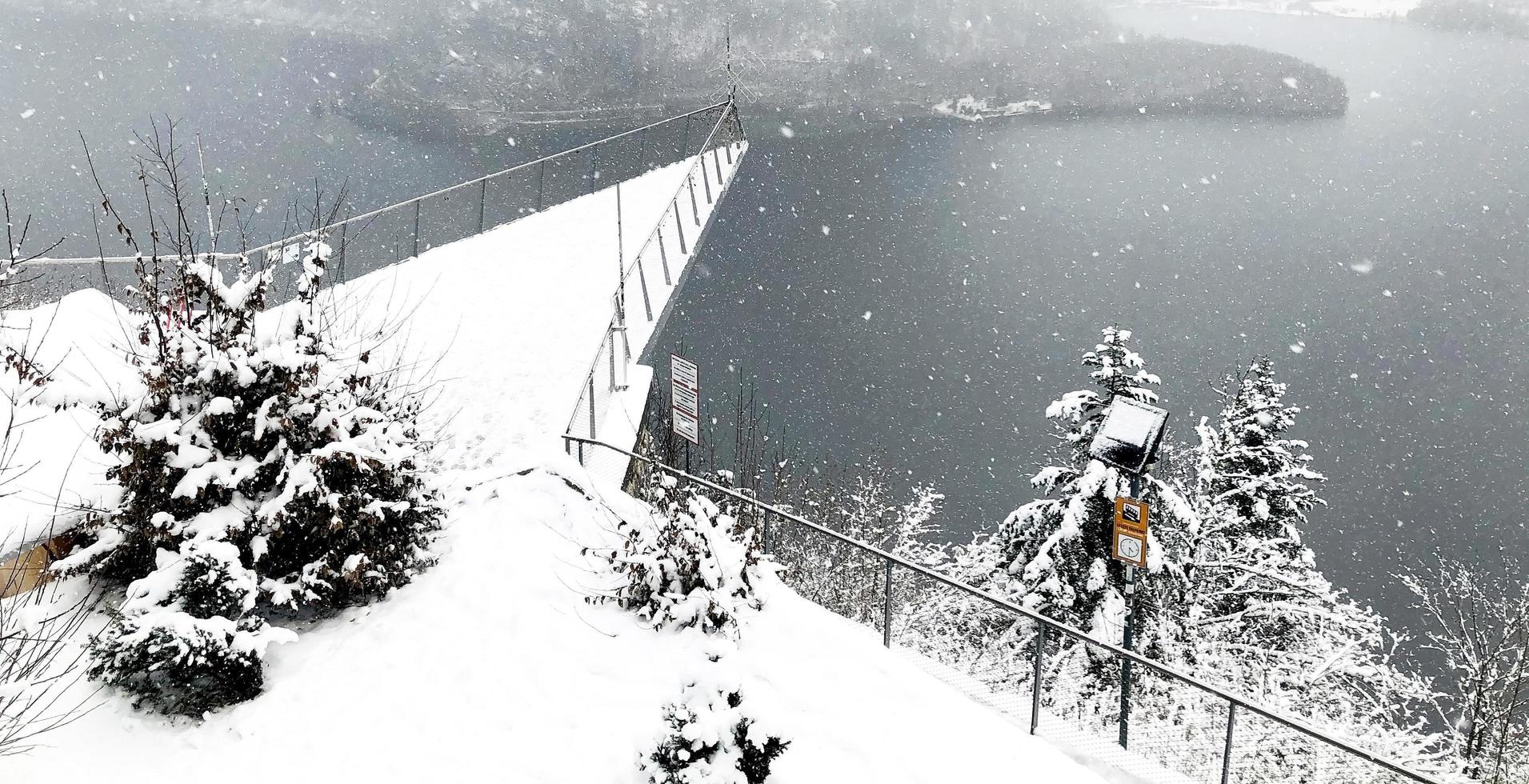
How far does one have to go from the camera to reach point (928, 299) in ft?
236

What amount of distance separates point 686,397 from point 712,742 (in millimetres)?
5074

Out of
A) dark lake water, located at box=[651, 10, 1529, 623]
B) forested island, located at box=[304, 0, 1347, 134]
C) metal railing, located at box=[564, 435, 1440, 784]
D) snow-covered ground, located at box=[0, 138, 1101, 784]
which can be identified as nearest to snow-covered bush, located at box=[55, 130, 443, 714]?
snow-covered ground, located at box=[0, 138, 1101, 784]

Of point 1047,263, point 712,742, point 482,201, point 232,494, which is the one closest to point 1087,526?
point 482,201

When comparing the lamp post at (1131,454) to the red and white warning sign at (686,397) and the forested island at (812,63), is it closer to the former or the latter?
the red and white warning sign at (686,397)

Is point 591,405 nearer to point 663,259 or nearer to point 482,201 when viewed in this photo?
point 663,259

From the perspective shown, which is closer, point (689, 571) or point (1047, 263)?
point (689, 571)

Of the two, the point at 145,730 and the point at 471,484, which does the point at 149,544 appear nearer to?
the point at 145,730

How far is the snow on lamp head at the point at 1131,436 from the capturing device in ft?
27.5

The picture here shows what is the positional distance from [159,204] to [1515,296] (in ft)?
342

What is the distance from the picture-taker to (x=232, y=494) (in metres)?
6.43

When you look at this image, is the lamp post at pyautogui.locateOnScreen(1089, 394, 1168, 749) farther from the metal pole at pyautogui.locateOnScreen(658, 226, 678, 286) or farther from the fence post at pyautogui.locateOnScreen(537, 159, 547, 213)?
the fence post at pyautogui.locateOnScreen(537, 159, 547, 213)

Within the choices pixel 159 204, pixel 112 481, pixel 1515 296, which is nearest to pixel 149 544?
pixel 112 481

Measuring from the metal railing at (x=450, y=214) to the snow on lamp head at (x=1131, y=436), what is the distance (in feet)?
25.2

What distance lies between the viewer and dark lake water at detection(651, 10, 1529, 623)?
2320 inches
